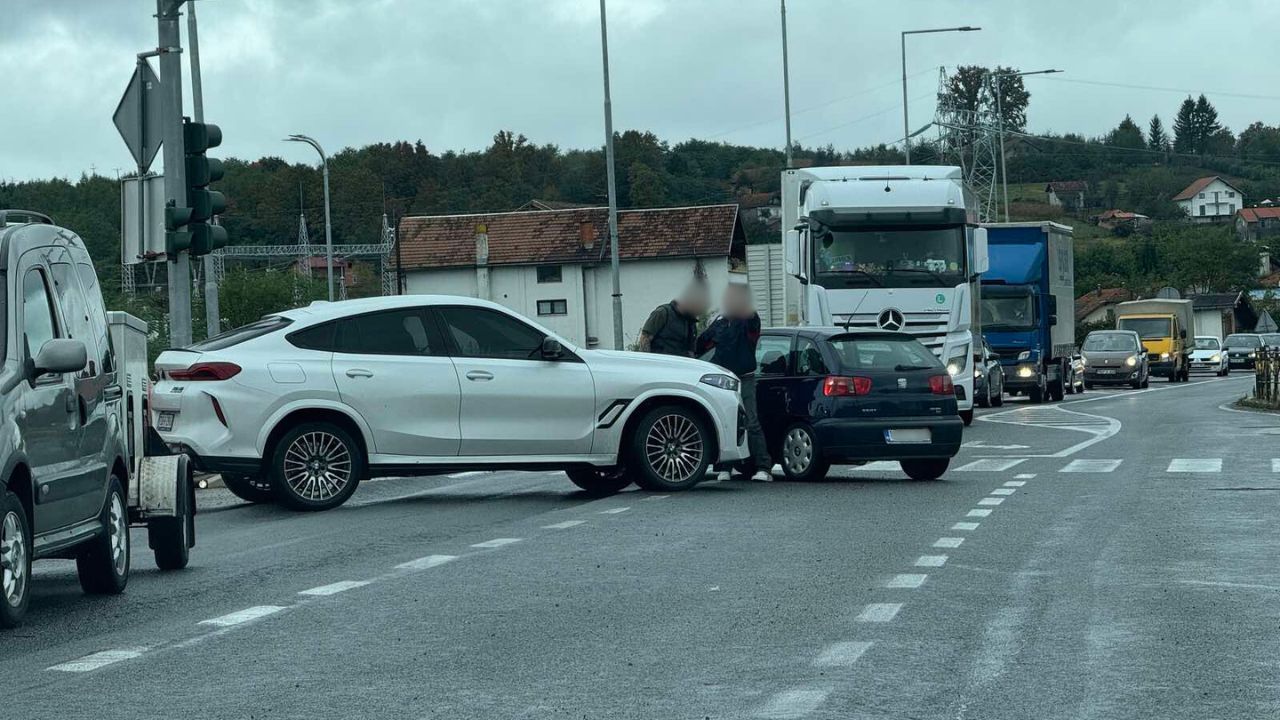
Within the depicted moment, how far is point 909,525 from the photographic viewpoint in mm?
13750

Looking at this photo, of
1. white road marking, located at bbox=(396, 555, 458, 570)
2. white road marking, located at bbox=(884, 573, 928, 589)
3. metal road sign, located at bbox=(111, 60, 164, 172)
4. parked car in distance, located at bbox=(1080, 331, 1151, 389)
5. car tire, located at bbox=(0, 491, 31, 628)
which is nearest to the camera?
car tire, located at bbox=(0, 491, 31, 628)

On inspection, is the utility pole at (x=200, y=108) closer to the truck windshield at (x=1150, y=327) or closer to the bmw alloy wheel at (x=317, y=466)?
the bmw alloy wheel at (x=317, y=466)

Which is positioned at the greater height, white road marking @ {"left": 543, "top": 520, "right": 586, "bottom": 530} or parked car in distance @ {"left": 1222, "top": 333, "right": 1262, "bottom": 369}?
white road marking @ {"left": 543, "top": 520, "right": 586, "bottom": 530}

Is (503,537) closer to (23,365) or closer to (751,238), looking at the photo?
(23,365)

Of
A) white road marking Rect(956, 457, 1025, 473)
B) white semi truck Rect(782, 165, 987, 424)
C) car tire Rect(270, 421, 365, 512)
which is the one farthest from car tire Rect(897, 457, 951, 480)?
white semi truck Rect(782, 165, 987, 424)

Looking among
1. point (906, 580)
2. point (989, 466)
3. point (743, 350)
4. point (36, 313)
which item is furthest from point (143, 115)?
point (906, 580)

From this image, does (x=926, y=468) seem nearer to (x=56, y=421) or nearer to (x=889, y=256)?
(x=889, y=256)

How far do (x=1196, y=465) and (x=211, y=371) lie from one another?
10.4 meters

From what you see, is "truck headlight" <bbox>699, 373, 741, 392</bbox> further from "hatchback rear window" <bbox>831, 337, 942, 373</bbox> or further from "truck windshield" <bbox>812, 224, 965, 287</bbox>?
"truck windshield" <bbox>812, 224, 965, 287</bbox>

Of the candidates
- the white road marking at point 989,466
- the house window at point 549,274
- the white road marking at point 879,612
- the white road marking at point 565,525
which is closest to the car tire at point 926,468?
the white road marking at point 989,466

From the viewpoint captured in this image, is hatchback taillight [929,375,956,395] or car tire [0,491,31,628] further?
hatchback taillight [929,375,956,395]

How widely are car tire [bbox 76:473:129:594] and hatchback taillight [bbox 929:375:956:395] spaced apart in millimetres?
9625

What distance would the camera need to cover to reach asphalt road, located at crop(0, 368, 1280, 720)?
6926 millimetres

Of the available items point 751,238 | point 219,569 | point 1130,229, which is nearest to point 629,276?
point 751,238
